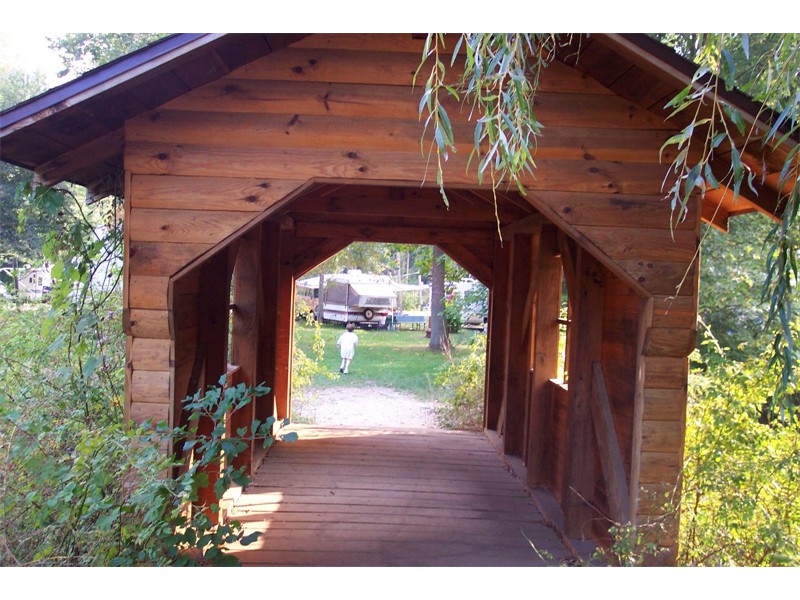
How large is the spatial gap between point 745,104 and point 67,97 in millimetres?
3328

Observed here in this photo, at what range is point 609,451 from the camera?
4.64 m

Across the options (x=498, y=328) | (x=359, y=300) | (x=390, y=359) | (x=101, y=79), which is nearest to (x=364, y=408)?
(x=498, y=328)

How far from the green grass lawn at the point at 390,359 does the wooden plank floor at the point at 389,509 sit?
650cm

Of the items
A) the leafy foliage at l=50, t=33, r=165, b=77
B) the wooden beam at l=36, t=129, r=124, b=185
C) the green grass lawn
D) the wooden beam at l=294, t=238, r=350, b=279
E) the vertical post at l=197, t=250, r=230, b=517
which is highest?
the leafy foliage at l=50, t=33, r=165, b=77

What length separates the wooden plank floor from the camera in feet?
16.1

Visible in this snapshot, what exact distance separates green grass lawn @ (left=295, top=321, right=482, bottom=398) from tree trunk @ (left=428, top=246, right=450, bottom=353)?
387 mm

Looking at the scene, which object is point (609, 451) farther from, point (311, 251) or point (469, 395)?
point (469, 395)

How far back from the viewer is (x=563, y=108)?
12.6 feet

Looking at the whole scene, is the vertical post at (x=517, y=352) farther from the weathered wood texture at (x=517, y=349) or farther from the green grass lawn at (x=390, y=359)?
the green grass lawn at (x=390, y=359)

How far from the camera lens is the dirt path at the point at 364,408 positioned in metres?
12.0

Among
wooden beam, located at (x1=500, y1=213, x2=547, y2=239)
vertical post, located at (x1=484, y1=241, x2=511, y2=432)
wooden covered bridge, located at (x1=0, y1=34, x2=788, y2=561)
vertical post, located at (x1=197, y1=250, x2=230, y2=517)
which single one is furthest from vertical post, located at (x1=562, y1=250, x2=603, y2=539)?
vertical post, located at (x1=484, y1=241, x2=511, y2=432)

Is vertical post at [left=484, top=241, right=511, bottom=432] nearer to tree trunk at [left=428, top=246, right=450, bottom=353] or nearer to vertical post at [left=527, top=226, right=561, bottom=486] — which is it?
vertical post at [left=527, top=226, right=561, bottom=486]

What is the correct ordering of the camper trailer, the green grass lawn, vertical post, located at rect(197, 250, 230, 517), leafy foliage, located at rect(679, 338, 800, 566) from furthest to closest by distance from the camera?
the camper trailer
the green grass lawn
vertical post, located at rect(197, 250, 230, 517)
leafy foliage, located at rect(679, 338, 800, 566)

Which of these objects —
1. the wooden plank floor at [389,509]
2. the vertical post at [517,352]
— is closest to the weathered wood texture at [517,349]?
the vertical post at [517,352]
